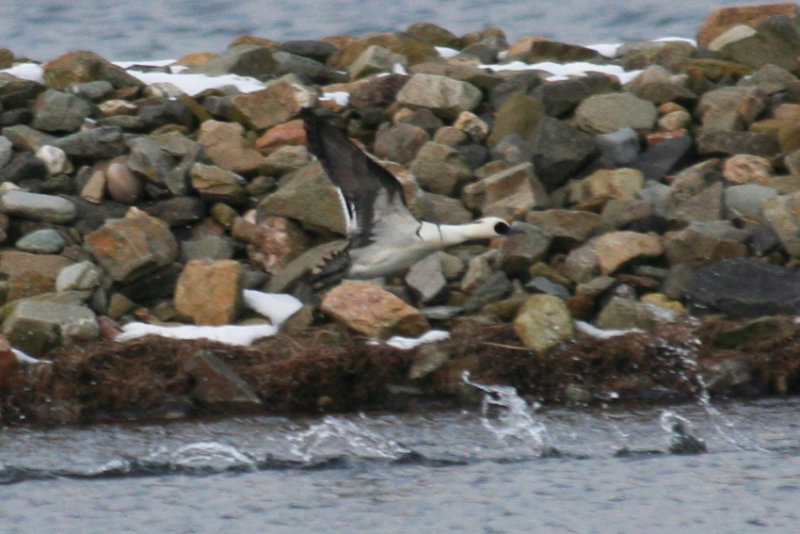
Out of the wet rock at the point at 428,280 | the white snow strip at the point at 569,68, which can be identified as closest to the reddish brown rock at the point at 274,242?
the wet rock at the point at 428,280

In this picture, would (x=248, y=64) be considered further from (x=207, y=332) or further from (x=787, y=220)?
(x=787, y=220)

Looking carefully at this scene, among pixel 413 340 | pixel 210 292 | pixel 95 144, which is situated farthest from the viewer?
pixel 95 144

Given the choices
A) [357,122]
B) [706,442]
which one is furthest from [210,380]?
[357,122]

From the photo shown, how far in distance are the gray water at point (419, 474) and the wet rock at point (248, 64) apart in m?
4.44

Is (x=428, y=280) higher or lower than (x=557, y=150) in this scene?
lower

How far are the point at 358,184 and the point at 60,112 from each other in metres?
2.80

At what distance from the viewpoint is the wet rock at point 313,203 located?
970cm

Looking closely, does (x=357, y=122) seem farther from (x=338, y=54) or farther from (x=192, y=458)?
(x=192, y=458)

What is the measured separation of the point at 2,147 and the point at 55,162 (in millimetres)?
403

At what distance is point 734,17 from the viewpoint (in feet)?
42.7

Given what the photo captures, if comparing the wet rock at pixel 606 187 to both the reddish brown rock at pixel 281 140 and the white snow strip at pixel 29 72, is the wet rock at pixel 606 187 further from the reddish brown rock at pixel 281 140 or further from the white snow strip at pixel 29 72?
the white snow strip at pixel 29 72

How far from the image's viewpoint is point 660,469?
740 centimetres

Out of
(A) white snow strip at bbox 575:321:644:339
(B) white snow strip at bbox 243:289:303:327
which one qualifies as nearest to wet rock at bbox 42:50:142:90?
(B) white snow strip at bbox 243:289:303:327

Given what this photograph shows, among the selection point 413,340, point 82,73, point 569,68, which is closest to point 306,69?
point 82,73
